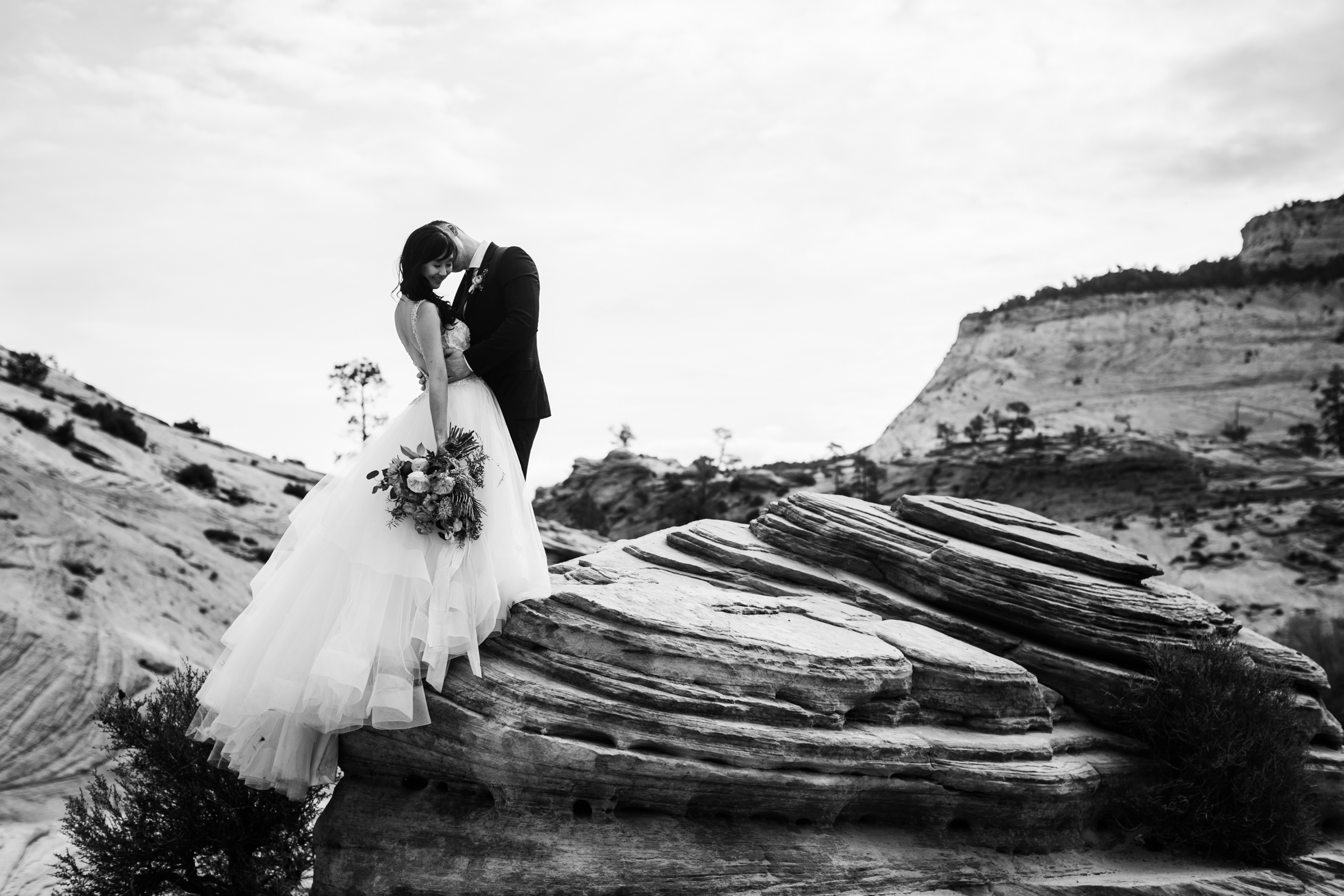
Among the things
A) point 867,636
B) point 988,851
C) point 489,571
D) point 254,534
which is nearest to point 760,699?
point 867,636

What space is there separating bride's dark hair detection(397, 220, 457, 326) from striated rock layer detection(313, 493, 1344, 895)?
10.1 ft

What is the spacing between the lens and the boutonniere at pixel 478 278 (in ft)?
27.8

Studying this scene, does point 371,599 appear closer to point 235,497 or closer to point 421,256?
point 421,256

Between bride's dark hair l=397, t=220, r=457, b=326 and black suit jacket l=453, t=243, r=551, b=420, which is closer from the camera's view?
bride's dark hair l=397, t=220, r=457, b=326

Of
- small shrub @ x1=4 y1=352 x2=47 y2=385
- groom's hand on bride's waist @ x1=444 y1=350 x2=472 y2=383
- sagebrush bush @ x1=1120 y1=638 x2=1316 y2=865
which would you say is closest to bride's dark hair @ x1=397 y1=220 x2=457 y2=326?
groom's hand on bride's waist @ x1=444 y1=350 x2=472 y2=383

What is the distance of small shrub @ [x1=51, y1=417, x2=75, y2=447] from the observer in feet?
78.4

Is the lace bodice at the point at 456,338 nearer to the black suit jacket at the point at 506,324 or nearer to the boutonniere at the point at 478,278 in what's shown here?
the black suit jacket at the point at 506,324

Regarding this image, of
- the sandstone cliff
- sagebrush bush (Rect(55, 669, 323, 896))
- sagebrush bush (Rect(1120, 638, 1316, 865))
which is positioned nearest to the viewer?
sagebrush bush (Rect(55, 669, 323, 896))

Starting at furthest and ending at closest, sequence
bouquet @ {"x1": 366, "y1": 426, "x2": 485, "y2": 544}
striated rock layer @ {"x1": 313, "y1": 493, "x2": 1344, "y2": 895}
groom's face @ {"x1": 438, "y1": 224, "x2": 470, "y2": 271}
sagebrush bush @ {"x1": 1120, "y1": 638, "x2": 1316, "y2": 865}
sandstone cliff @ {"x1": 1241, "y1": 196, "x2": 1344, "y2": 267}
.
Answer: sandstone cliff @ {"x1": 1241, "y1": 196, "x2": 1344, "y2": 267}, sagebrush bush @ {"x1": 1120, "y1": 638, "x2": 1316, "y2": 865}, striated rock layer @ {"x1": 313, "y1": 493, "x2": 1344, "y2": 895}, groom's face @ {"x1": 438, "y1": 224, "x2": 470, "y2": 271}, bouquet @ {"x1": 366, "y1": 426, "x2": 485, "y2": 544}

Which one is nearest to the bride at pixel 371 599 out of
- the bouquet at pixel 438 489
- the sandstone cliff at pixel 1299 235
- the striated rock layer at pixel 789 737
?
the bouquet at pixel 438 489

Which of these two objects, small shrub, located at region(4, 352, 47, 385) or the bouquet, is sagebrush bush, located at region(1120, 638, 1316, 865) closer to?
the bouquet

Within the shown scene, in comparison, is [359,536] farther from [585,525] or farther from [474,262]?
[585,525]

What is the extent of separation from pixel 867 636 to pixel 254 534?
20.5 m

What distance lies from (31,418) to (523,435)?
21.4 metres
